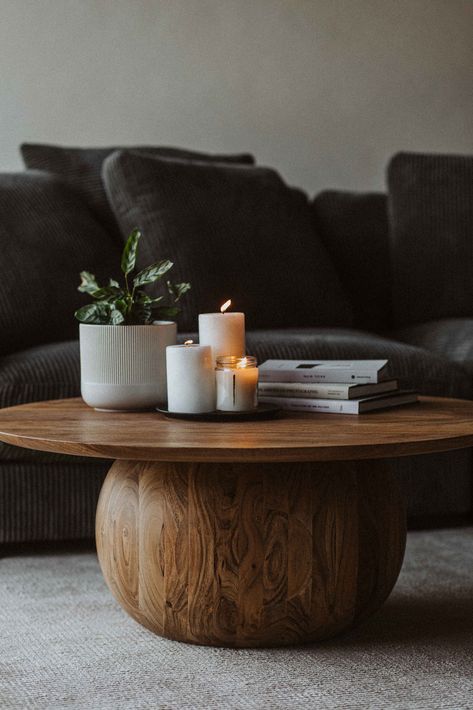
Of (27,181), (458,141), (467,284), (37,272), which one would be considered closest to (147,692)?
(37,272)

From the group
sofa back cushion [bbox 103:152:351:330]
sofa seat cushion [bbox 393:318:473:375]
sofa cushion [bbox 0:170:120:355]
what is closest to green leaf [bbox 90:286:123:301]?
sofa cushion [bbox 0:170:120:355]

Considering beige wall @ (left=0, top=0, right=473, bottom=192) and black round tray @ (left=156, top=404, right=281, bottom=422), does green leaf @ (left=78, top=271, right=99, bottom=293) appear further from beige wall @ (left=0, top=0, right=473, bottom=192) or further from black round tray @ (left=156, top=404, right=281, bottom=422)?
beige wall @ (left=0, top=0, right=473, bottom=192)

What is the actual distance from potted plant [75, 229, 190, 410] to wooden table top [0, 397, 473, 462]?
38 mm

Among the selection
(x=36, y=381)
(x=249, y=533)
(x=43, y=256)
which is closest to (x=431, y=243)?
(x=43, y=256)

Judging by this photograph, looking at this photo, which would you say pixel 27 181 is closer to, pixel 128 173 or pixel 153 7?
pixel 128 173

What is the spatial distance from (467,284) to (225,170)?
788mm

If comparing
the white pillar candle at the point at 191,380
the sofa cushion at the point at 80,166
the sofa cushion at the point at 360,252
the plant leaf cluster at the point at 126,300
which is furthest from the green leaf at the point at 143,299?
the sofa cushion at the point at 360,252

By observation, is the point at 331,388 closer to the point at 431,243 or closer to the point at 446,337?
the point at 446,337

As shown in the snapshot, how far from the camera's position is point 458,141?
3.45m

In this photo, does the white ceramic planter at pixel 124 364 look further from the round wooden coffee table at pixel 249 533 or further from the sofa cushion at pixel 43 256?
the sofa cushion at pixel 43 256

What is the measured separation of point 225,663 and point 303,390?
450 millimetres

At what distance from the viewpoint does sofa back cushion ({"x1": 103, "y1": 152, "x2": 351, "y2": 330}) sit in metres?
2.47

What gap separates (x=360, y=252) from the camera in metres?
2.89

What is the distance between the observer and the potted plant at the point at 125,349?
1.55 meters
